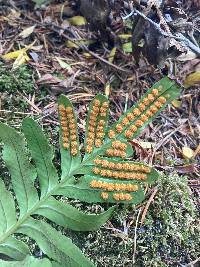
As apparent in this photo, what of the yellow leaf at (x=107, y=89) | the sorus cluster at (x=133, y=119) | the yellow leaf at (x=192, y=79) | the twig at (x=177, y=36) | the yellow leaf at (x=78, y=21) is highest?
the yellow leaf at (x=78, y=21)

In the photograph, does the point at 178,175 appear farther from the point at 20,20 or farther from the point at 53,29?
the point at 20,20

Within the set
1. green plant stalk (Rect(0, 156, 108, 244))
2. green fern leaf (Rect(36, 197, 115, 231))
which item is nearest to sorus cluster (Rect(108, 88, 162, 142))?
green plant stalk (Rect(0, 156, 108, 244))

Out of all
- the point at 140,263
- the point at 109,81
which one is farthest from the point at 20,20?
the point at 140,263

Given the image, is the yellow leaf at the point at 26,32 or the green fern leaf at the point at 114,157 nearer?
the green fern leaf at the point at 114,157

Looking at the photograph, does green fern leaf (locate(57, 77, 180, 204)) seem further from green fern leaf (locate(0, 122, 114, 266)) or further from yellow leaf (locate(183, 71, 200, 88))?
yellow leaf (locate(183, 71, 200, 88))

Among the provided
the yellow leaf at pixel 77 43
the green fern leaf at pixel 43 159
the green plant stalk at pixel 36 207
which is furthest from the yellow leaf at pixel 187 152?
the yellow leaf at pixel 77 43

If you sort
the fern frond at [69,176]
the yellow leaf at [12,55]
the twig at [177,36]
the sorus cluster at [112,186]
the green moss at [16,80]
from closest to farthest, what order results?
the fern frond at [69,176] → the sorus cluster at [112,186] → the twig at [177,36] → the green moss at [16,80] → the yellow leaf at [12,55]

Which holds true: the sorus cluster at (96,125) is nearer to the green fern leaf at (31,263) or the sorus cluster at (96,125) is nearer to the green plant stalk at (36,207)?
the green plant stalk at (36,207)

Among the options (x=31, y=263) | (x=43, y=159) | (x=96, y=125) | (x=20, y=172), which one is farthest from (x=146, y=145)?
(x=31, y=263)

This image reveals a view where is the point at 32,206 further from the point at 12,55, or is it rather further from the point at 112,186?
the point at 12,55
